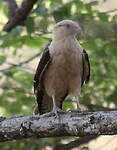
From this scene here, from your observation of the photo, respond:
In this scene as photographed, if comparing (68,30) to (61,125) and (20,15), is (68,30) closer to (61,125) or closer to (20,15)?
(61,125)

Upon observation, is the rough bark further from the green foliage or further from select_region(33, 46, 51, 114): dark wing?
the green foliage

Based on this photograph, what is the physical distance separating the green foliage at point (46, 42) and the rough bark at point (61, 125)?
192cm

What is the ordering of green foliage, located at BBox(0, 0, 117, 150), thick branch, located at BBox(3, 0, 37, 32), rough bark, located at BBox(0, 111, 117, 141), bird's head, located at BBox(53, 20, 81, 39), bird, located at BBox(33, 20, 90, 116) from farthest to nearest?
thick branch, located at BBox(3, 0, 37, 32), green foliage, located at BBox(0, 0, 117, 150), bird's head, located at BBox(53, 20, 81, 39), bird, located at BBox(33, 20, 90, 116), rough bark, located at BBox(0, 111, 117, 141)

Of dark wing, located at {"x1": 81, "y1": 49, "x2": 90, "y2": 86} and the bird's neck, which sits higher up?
the bird's neck

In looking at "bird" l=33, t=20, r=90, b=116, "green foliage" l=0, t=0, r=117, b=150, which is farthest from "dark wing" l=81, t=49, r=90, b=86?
"green foliage" l=0, t=0, r=117, b=150

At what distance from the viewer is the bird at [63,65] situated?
255 inches

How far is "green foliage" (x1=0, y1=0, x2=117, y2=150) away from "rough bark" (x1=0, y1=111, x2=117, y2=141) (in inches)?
75.7

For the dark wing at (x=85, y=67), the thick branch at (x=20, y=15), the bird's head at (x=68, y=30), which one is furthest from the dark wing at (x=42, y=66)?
the thick branch at (x=20, y=15)

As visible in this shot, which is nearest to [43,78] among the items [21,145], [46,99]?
[46,99]

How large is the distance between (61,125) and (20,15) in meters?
3.06

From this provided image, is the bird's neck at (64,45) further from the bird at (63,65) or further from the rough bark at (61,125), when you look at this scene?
the rough bark at (61,125)

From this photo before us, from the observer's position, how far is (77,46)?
653cm

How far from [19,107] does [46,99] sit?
1.22 m

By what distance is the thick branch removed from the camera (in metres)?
8.09
